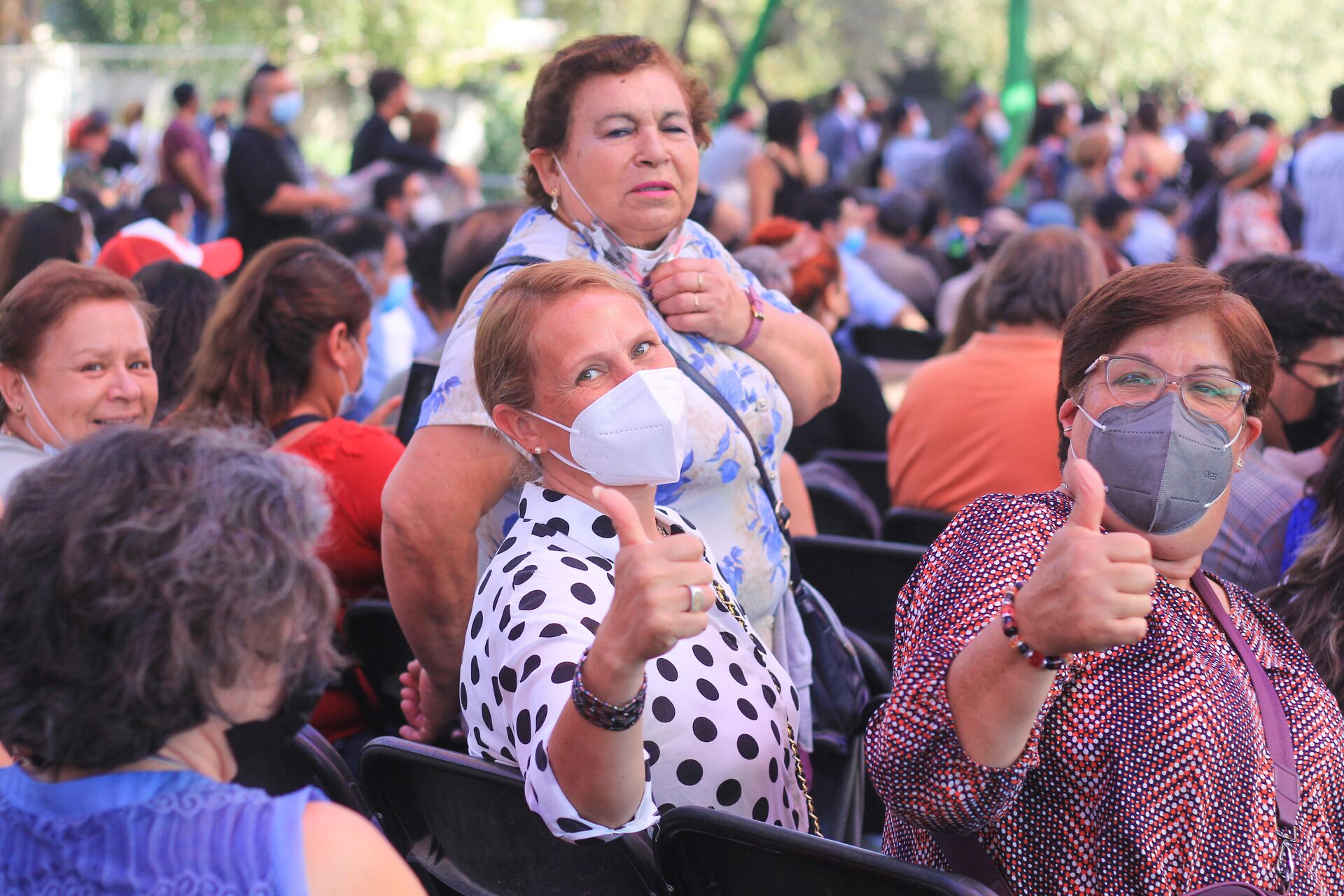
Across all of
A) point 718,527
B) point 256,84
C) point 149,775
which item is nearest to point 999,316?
point 718,527

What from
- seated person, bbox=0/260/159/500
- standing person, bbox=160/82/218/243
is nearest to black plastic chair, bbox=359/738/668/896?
seated person, bbox=0/260/159/500

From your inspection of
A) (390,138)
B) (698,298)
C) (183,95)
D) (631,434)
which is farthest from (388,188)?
(631,434)

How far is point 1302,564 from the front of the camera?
254cm

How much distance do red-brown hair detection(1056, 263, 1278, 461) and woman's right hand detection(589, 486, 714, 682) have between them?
30.0 inches

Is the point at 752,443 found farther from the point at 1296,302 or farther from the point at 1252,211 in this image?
the point at 1252,211

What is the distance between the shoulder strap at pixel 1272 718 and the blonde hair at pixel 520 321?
3.19ft

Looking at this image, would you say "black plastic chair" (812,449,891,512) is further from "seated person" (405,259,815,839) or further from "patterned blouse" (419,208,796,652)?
"seated person" (405,259,815,839)

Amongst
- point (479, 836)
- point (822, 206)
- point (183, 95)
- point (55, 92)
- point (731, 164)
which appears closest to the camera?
point (479, 836)

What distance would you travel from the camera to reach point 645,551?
1545mm

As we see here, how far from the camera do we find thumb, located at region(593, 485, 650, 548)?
1.55 m

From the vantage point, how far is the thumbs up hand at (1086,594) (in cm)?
144

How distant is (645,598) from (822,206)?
22.4 ft

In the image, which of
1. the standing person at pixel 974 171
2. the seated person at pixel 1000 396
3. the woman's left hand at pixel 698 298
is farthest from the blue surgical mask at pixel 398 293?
the standing person at pixel 974 171

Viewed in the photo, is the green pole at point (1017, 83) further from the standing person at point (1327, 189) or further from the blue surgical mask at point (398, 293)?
the blue surgical mask at point (398, 293)
